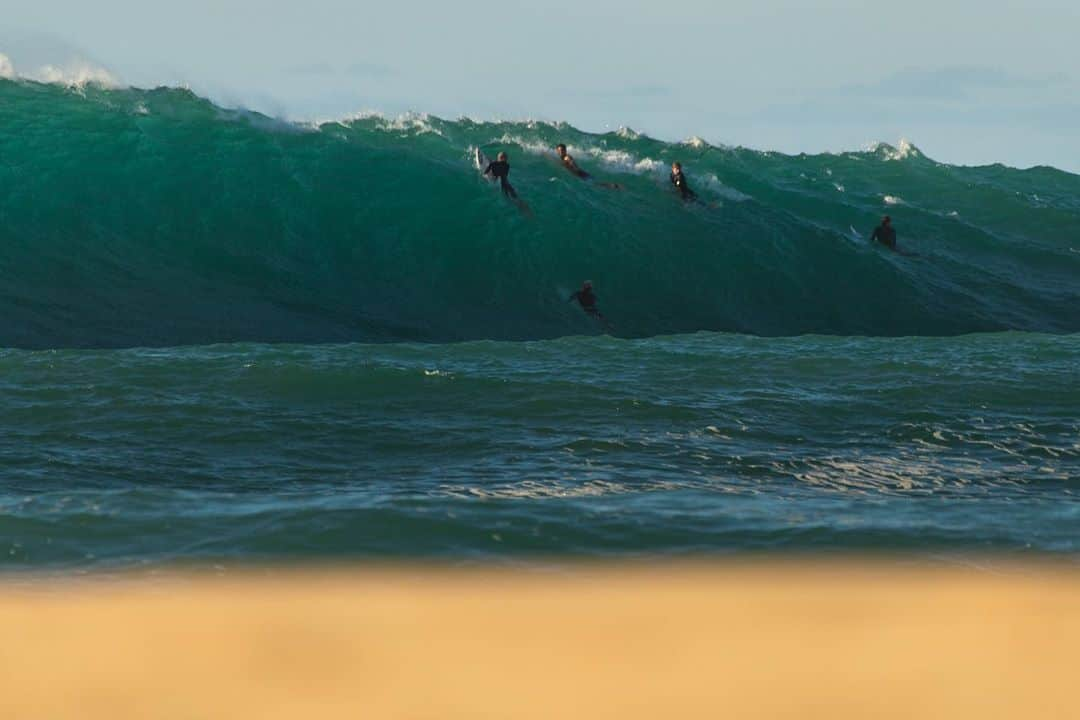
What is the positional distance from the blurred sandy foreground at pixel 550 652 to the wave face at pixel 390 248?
11556mm

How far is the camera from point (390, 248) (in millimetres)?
18672

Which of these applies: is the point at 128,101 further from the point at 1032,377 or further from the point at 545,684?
the point at 545,684

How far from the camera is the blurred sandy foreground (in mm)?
2725

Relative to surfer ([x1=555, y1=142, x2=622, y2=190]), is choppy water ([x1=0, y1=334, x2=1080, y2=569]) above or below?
below

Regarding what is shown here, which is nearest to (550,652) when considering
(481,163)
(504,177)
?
(504,177)

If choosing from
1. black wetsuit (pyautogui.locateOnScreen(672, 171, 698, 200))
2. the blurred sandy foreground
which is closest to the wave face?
black wetsuit (pyautogui.locateOnScreen(672, 171, 698, 200))

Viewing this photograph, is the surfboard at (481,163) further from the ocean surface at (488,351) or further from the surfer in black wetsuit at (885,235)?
the surfer in black wetsuit at (885,235)

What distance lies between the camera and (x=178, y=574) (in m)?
4.43

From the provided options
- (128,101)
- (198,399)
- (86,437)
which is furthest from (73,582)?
(128,101)

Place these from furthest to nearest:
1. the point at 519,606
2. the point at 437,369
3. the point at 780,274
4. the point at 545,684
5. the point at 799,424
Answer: the point at 780,274
the point at 437,369
the point at 799,424
the point at 519,606
the point at 545,684

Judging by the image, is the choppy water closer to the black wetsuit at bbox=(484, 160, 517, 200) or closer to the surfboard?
the black wetsuit at bbox=(484, 160, 517, 200)

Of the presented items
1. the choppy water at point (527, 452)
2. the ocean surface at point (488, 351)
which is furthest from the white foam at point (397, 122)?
the choppy water at point (527, 452)

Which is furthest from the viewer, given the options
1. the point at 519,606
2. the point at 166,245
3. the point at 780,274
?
the point at 780,274

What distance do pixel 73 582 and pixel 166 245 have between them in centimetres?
1362
